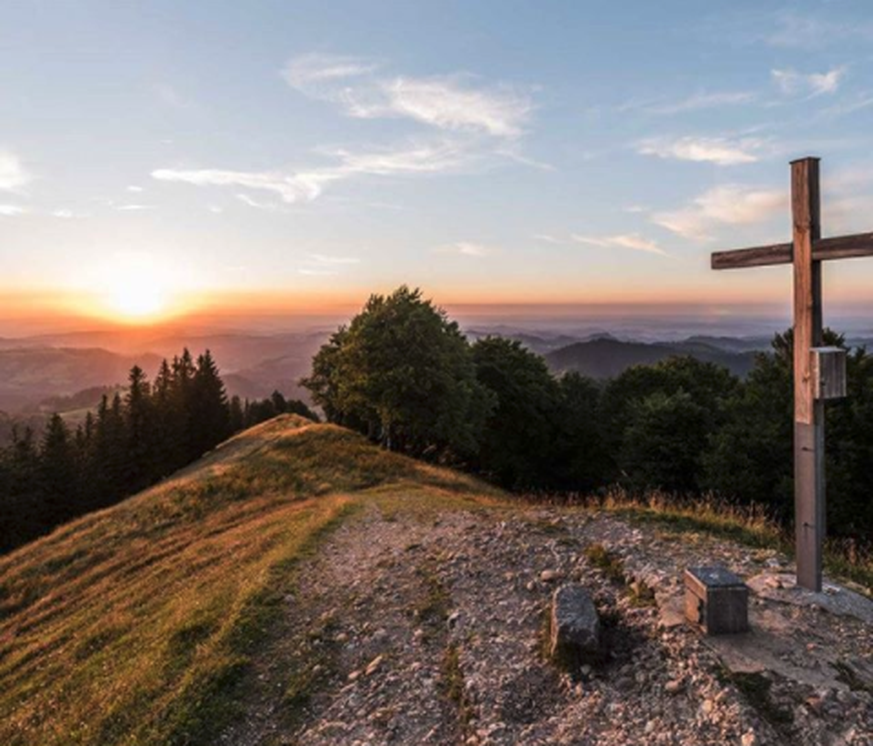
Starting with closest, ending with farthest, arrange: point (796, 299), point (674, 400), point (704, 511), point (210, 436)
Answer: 1. point (796, 299)
2. point (704, 511)
3. point (674, 400)
4. point (210, 436)

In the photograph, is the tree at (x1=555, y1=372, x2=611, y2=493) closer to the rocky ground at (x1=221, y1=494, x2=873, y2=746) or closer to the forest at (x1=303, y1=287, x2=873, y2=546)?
the forest at (x1=303, y1=287, x2=873, y2=546)

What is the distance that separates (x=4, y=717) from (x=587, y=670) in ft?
46.1

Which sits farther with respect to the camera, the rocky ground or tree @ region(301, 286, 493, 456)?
tree @ region(301, 286, 493, 456)

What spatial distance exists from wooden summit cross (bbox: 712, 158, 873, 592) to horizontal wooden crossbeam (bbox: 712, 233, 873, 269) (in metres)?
0.02

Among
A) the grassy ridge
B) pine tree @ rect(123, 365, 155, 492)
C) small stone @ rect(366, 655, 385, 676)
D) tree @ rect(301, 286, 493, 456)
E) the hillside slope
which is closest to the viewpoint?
the hillside slope

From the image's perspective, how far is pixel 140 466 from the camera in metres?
62.5

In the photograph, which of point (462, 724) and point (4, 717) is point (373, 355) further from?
point (462, 724)

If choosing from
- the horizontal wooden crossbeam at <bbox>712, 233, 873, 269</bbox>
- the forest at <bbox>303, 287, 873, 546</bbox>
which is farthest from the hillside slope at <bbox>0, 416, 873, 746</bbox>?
the forest at <bbox>303, 287, 873, 546</bbox>

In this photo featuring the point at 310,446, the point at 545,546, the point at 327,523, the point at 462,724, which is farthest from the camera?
the point at 310,446

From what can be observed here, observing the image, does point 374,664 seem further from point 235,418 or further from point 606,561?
point 235,418

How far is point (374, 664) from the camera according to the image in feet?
31.8

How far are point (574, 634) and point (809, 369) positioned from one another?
578 centimetres

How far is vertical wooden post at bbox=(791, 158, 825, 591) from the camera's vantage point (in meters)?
9.21

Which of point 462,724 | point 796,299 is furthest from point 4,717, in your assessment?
point 796,299
